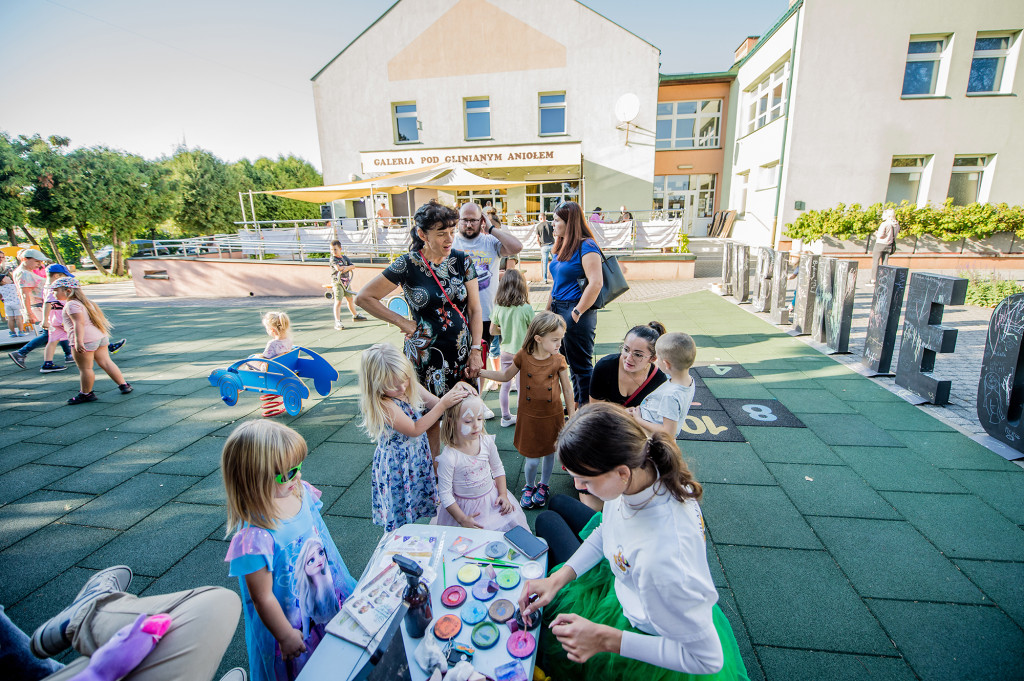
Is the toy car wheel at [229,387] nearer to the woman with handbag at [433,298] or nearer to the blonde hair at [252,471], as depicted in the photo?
the woman with handbag at [433,298]

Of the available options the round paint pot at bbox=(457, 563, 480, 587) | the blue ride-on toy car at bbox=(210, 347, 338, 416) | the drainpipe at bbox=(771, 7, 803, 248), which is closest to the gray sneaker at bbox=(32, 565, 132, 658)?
the round paint pot at bbox=(457, 563, 480, 587)

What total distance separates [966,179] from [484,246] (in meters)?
17.6

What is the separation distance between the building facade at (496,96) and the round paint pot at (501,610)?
16.4 metres

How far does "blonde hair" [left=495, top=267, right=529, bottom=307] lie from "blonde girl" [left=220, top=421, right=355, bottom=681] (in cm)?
280

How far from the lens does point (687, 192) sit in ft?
71.5

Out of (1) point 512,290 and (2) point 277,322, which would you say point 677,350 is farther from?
(2) point 277,322

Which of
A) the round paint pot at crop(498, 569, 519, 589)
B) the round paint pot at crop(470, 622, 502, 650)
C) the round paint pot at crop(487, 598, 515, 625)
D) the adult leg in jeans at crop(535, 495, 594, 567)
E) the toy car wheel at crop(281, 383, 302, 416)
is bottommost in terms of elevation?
the toy car wheel at crop(281, 383, 302, 416)

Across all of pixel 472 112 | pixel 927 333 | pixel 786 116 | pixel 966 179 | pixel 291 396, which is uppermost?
pixel 472 112

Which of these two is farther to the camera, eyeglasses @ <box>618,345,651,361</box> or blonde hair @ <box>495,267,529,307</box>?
blonde hair @ <box>495,267,529,307</box>

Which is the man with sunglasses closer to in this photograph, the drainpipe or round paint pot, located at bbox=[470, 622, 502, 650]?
round paint pot, located at bbox=[470, 622, 502, 650]

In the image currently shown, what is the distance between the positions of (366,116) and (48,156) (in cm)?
1324

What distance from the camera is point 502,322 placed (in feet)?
14.6

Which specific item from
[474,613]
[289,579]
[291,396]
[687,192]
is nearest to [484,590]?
[474,613]

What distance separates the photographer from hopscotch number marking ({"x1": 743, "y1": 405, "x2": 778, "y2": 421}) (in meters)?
4.48
